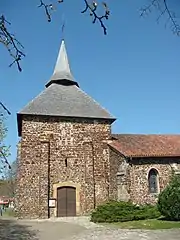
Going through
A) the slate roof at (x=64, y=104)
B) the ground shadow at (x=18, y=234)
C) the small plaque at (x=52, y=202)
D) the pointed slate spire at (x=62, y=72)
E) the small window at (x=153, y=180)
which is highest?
the pointed slate spire at (x=62, y=72)

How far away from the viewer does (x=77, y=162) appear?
26047mm

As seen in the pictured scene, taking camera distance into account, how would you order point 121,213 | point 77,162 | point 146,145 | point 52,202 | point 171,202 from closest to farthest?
Result: point 171,202, point 121,213, point 52,202, point 77,162, point 146,145

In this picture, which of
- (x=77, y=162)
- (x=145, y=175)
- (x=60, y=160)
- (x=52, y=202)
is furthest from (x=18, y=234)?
(x=145, y=175)

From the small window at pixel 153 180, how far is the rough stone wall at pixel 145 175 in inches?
9.7

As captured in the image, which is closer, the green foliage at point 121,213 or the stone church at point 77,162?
the green foliage at point 121,213

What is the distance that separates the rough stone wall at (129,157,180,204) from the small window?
0.81 feet

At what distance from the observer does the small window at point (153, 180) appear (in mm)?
24953

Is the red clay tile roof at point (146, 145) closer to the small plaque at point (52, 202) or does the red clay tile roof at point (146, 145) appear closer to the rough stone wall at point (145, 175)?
the rough stone wall at point (145, 175)

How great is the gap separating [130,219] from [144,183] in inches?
187

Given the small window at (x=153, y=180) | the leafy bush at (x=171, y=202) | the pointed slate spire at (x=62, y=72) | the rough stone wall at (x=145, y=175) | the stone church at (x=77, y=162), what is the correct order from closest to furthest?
the leafy bush at (x=171, y=202), the rough stone wall at (x=145, y=175), the stone church at (x=77, y=162), the small window at (x=153, y=180), the pointed slate spire at (x=62, y=72)

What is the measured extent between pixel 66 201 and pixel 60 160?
321cm

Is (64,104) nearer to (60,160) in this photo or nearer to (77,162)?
(60,160)

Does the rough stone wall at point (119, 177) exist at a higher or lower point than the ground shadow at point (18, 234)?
higher

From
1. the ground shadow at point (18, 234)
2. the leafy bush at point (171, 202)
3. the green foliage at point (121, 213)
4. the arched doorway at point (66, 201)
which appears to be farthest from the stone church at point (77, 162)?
the ground shadow at point (18, 234)
